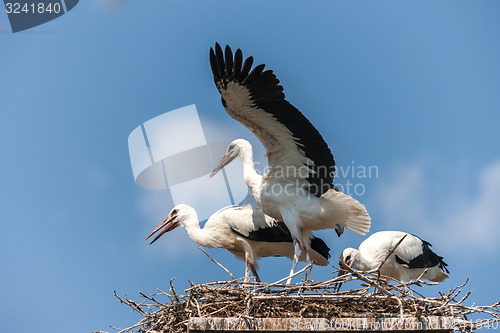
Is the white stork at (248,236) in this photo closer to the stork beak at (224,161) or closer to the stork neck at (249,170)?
the stork beak at (224,161)

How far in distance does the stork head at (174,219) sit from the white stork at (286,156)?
1.66 m

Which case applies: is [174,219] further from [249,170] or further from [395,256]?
[395,256]

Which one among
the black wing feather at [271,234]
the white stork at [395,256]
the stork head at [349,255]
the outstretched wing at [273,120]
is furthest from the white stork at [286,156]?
the white stork at [395,256]

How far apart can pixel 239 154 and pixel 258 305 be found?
2.76 m

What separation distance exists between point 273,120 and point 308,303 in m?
2.10

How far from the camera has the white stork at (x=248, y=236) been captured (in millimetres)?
7723

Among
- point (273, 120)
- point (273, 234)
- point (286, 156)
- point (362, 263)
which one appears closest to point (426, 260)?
point (362, 263)

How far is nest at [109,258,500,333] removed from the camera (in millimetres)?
5043

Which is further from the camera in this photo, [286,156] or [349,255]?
[349,255]

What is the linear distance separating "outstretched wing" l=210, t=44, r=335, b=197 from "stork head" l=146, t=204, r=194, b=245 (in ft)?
6.27

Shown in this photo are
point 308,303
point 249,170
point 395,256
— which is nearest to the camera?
point 308,303

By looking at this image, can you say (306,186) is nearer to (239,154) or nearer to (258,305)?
(239,154)

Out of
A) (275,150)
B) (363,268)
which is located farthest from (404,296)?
(363,268)

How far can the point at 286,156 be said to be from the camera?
6879 millimetres
